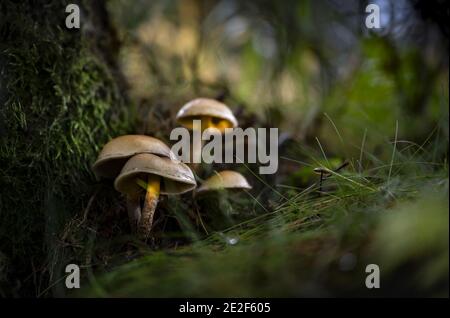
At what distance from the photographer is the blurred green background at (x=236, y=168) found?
1279 millimetres

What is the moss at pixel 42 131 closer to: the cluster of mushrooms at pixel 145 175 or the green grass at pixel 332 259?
the cluster of mushrooms at pixel 145 175

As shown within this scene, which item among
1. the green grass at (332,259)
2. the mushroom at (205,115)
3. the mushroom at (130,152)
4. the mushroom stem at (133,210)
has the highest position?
the mushroom at (205,115)

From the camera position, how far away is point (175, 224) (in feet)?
7.38

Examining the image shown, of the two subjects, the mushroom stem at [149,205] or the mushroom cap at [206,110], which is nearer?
the mushroom stem at [149,205]

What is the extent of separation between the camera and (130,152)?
193 centimetres

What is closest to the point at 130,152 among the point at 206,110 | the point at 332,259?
the point at 206,110

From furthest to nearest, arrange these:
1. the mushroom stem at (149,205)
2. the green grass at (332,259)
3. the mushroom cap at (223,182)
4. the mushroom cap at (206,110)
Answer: the mushroom cap at (206,110), the mushroom cap at (223,182), the mushroom stem at (149,205), the green grass at (332,259)

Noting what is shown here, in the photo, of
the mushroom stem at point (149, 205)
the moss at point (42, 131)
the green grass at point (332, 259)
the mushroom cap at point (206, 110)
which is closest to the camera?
the green grass at point (332, 259)

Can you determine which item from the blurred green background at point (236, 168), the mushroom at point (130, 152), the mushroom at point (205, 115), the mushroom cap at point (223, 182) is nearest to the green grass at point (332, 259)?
the blurred green background at point (236, 168)

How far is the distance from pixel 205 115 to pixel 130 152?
2.76 feet

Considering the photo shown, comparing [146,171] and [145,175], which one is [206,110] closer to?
[145,175]

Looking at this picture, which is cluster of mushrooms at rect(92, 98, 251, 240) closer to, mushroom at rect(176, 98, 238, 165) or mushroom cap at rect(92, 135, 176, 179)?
mushroom cap at rect(92, 135, 176, 179)

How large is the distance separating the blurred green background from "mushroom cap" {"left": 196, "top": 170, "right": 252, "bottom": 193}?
0.29ft
